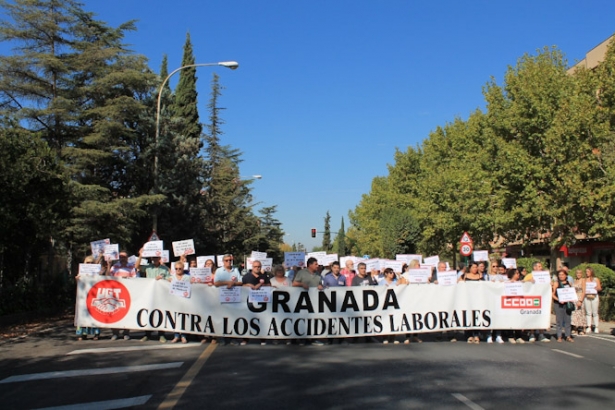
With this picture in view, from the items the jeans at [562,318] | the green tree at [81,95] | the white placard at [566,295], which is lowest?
the jeans at [562,318]

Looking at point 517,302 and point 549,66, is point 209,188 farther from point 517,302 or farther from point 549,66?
point 517,302

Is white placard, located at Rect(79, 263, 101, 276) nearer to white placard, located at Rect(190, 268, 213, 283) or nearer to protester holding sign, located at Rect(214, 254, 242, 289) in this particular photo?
white placard, located at Rect(190, 268, 213, 283)

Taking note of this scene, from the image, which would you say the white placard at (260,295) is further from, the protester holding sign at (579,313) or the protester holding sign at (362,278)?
the protester holding sign at (579,313)

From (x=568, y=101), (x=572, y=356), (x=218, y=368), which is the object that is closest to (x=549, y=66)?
(x=568, y=101)

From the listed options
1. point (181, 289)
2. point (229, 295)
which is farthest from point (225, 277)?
point (181, 289)

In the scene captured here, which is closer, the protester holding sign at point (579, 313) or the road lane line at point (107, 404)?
the road lane line at point (107, 404)

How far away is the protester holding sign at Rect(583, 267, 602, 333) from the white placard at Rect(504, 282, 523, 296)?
2824 millimetres

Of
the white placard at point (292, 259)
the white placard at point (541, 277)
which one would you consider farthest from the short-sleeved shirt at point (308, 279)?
the white placard at point (292, 259)

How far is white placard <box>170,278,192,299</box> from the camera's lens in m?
12.1

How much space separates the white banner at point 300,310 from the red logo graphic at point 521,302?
0.07ft

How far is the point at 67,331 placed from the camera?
1452cm

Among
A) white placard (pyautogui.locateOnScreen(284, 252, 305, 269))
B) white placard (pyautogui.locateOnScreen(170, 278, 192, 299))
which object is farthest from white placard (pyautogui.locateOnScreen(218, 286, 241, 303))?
white placard (pyautogui.locateOnScreen(284, 252, 305, 269))

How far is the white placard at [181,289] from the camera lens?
477 inches

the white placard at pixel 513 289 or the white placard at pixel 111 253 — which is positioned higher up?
the white placard at pixel 111 253
